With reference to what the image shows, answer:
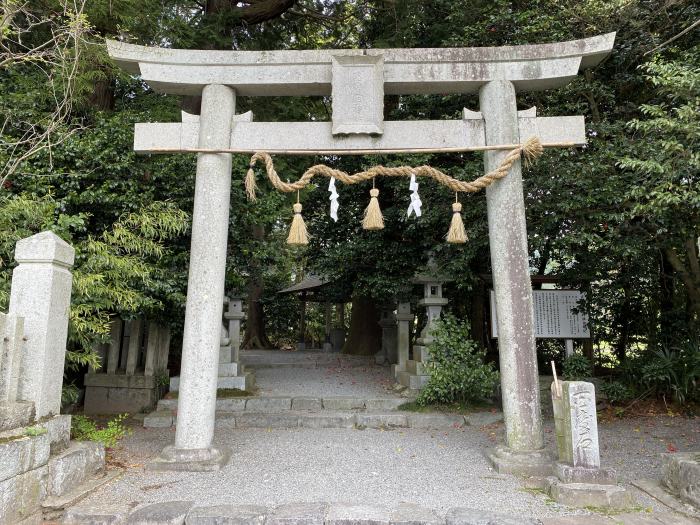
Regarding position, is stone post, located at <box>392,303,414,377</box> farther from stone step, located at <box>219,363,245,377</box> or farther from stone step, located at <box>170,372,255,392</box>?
stone step, located at <box>219,363,245,377</box>

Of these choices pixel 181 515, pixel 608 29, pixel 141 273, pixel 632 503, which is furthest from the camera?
pixel 608 29

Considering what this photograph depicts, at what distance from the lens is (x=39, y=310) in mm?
4156

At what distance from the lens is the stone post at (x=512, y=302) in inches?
189

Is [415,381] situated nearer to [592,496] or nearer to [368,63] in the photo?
[592,496]

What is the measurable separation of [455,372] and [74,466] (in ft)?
17.2

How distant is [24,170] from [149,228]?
1.83 metres

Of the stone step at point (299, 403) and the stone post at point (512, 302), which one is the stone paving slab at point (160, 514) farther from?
the stone step at point (299, 403)

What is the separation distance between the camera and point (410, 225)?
27.4 ft

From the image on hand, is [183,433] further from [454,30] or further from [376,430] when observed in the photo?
[454,30]

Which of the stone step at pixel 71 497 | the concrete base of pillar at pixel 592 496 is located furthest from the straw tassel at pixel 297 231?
the concrete base of pillar at pixel 592 496

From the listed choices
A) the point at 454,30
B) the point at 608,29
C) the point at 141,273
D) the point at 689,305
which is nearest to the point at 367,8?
the point at 454,30

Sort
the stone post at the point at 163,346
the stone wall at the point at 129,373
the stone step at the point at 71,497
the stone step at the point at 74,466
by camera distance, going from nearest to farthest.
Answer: the stone step at the point at 71,497
the stone step at the point at 74,466
the stone wall at the point at 129,373
the stone post at the point at 163,346

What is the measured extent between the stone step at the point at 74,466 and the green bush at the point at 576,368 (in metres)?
7.21

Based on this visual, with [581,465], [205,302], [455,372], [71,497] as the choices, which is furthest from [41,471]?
[455,372]
